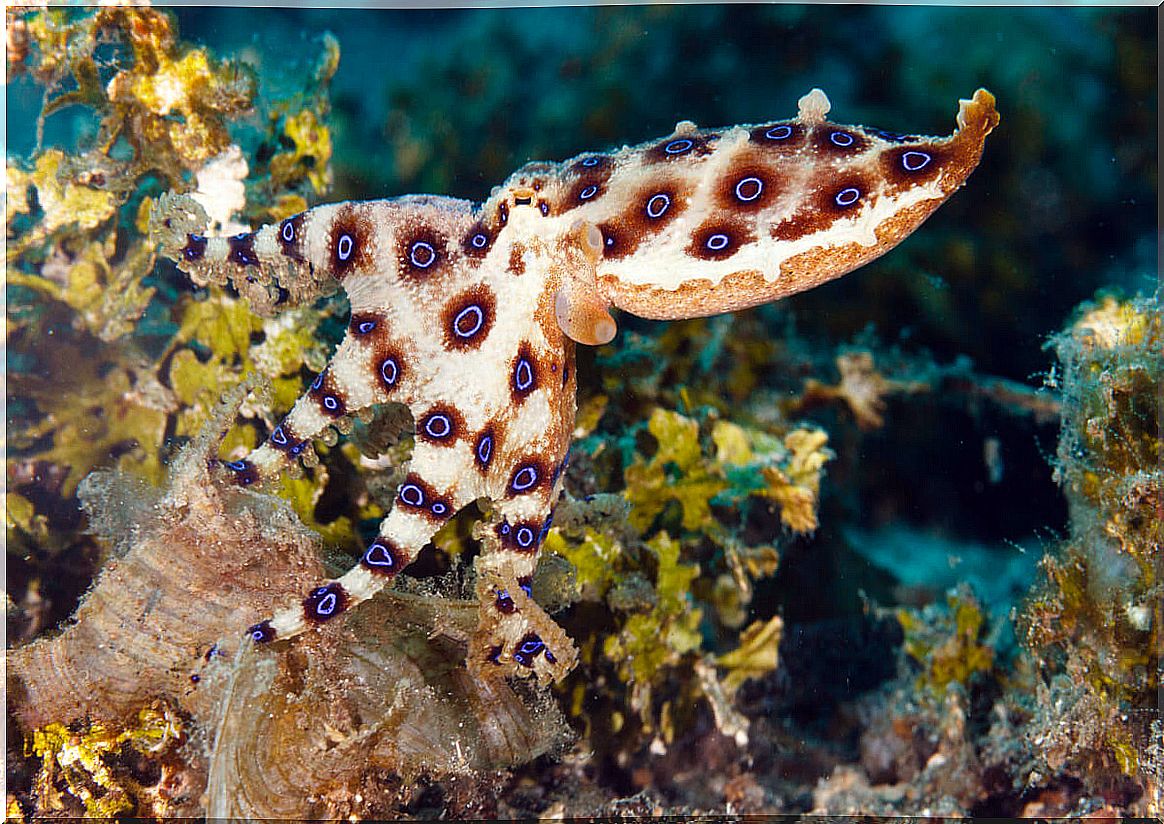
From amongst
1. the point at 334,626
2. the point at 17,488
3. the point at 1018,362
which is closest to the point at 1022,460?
the point at 1018,362

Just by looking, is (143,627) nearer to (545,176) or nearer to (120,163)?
(545,176)

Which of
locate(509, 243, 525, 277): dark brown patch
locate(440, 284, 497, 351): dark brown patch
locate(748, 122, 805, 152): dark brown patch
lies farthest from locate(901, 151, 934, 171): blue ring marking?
locate(440, 284, 497, 351): dark brown patch

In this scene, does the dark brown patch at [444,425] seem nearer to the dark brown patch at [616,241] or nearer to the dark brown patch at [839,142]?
the dark brown patch at [616,241]

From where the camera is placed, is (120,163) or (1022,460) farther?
(1022,460)

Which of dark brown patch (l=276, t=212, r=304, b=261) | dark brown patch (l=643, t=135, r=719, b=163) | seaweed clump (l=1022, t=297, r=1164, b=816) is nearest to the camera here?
dark brown patch (l=643, t=135, r=719, b=163)

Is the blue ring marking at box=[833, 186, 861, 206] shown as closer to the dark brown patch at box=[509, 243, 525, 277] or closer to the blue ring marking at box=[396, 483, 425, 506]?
the dark brown patch at box=[509, 243, 525, 277]

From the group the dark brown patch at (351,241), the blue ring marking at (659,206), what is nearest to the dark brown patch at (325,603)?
the dark brown patch at (351,241)
